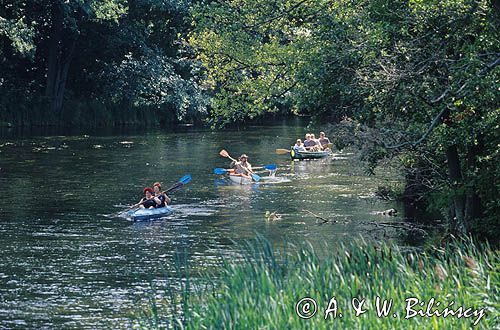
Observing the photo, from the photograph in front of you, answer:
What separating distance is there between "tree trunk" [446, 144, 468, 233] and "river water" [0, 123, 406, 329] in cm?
203

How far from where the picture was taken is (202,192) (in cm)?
2728

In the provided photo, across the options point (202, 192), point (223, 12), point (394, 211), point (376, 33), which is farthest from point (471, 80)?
point (202, 192)

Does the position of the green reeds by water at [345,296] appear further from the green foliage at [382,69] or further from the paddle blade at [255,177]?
the paddle blade at [255,177]

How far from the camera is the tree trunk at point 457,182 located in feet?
53.4

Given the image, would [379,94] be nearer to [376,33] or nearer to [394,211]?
[376,33]

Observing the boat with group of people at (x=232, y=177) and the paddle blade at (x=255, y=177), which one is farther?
the paddle blade at (x=255, y=177)

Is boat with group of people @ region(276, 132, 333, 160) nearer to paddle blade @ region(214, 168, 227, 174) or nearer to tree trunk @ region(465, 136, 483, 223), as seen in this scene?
paddle blade @ region(214, 168, 227, 174)

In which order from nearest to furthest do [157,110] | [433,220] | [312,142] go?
[433,220], [312,142], [157,110]

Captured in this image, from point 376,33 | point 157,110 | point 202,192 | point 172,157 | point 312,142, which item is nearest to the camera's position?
point 376,33

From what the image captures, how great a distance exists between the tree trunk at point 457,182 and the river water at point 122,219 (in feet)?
6.65

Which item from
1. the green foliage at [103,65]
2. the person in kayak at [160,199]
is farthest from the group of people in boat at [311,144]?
the person in kayak at [160,199]

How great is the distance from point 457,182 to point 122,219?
9270 millimetres

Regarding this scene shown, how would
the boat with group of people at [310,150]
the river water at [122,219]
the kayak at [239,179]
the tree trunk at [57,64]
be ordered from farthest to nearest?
the tree trunk at [57,64] → the boat with group of people at [310,150] → the kayak at [239,179] → the river water at [122,219]

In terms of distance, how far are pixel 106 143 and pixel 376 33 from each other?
88.6 feet
